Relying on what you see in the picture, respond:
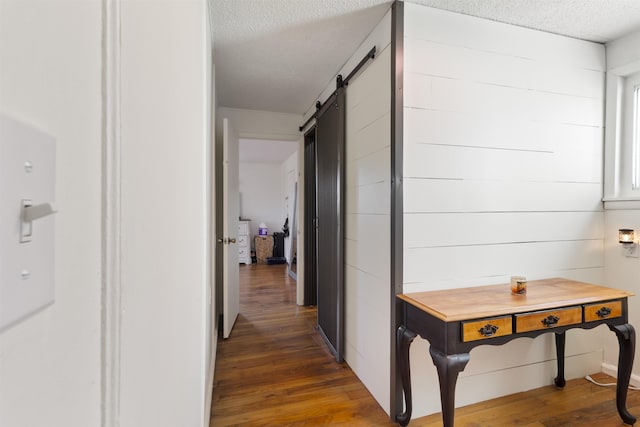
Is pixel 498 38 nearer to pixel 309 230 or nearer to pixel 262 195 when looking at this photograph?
Result: pixel 309 230

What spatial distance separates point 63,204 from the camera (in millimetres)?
249

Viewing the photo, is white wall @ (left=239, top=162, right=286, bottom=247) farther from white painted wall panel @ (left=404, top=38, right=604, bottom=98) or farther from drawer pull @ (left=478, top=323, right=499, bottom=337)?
drawer pull @ (left=478, top=323, right=499, bottom=337)

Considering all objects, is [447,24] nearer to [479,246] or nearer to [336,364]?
[479,246]

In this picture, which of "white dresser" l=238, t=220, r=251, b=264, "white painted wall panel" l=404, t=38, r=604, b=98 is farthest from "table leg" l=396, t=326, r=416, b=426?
"white dresser" l=238, t=220, r=251, b=264

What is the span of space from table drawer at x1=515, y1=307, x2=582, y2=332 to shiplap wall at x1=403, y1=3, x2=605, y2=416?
382 mm

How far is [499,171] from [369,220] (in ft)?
2.85

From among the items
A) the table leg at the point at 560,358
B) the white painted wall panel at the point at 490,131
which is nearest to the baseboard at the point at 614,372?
the table leg at the point at 560,358

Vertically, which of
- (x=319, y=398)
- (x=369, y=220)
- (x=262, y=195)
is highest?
(x=262, y=195)

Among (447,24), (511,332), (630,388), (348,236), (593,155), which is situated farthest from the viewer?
(348,236)

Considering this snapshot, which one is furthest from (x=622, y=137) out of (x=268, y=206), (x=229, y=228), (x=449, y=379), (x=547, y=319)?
(x=268, y=206)

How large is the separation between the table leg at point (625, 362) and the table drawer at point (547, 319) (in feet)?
1.05

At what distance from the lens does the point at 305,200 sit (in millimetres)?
3766

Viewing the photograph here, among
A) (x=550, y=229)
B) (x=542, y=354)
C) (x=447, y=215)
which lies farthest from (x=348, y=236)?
(x=542, y=354)

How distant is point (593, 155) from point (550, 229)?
0.65 metres
